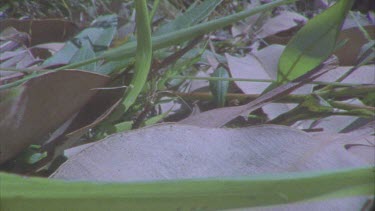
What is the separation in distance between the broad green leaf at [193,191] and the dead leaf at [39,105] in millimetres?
138

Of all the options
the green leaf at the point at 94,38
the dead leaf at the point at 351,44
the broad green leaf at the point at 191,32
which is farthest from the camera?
the dead leaf at the point at 351,44

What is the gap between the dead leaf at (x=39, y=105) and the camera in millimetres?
479

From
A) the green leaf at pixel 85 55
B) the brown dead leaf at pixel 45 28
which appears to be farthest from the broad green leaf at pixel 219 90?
the brown dead leaf at pixel 45 28

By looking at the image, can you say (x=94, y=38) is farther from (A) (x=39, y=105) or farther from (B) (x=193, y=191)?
(B) (x=193, y=191)

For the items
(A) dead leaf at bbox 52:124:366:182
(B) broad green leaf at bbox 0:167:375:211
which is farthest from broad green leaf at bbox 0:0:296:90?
(B) broad green leaf at bbox 0:167:375:211

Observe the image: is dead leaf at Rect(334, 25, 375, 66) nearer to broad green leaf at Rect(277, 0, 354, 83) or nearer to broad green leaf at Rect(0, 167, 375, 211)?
broad green leaf at Rect(277, 0, 354, 83)

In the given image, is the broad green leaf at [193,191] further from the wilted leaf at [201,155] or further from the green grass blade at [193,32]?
the green grass blade at [193,32]

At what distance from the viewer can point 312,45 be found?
62 centimetres

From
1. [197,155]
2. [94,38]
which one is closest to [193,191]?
[197,155]

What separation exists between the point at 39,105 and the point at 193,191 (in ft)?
0.70

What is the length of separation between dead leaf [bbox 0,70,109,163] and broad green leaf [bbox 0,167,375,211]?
14 cm

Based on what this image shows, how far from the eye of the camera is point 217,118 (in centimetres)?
55

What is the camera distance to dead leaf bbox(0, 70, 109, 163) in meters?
0.48

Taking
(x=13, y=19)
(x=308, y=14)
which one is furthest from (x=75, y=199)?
(x=308, y=14)
